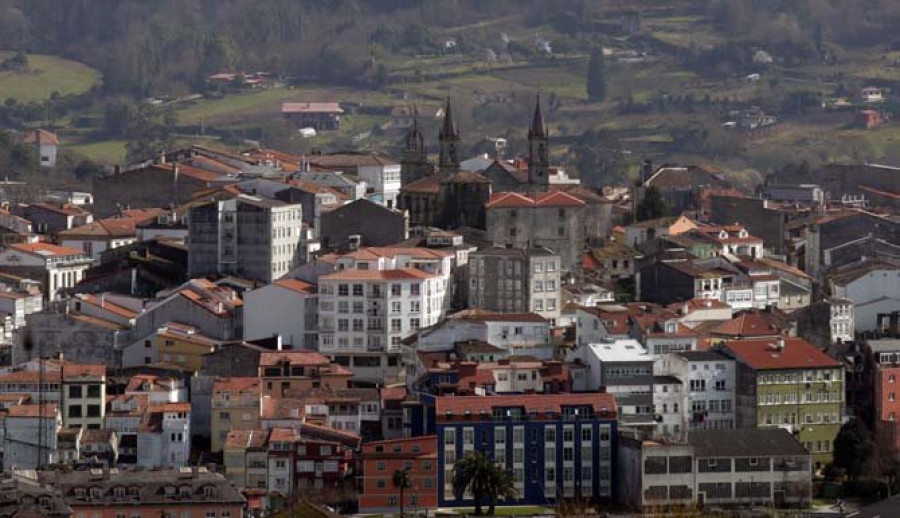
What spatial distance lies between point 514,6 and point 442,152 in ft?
304

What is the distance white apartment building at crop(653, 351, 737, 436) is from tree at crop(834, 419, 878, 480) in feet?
9.61

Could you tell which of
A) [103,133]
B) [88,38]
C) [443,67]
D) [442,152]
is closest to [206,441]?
[442,152]

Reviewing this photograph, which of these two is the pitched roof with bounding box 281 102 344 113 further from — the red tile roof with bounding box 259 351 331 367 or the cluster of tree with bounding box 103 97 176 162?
the red tile roof with bounding box 259 351 331 367

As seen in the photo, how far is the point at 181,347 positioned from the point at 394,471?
10.2 m

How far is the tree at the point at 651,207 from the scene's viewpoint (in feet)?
314

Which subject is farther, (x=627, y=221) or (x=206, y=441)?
(x=627, y=221)

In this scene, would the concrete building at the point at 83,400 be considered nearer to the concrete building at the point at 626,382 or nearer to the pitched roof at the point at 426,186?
the concrete building at the point at 626,382

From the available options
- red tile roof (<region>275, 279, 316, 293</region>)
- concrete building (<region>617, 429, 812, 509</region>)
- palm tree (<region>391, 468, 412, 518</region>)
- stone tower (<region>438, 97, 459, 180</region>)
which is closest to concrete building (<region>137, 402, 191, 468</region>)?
palm tree (<region>391, 468, 412, 518</region>)

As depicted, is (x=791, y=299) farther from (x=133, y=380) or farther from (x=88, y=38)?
(x=88, y=38)

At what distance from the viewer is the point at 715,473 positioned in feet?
223

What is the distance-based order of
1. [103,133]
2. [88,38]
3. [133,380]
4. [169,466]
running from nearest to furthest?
[169,466] → [133,380] → [103,133] → [88,38]

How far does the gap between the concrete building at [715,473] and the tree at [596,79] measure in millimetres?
86146

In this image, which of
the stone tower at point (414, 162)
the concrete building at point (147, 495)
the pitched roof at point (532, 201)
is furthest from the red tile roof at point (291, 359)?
the stone tower at point (414, 162)

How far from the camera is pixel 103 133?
144375 mm
